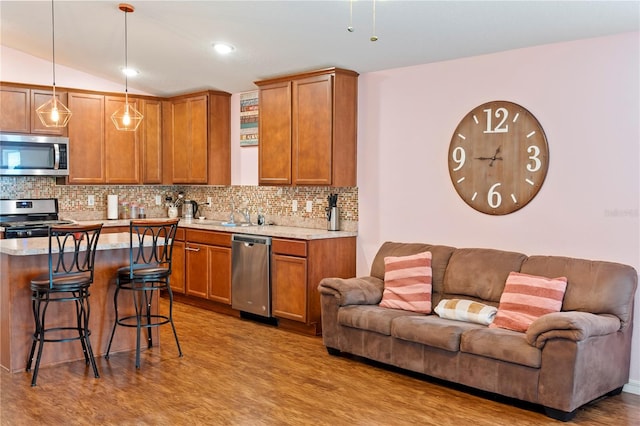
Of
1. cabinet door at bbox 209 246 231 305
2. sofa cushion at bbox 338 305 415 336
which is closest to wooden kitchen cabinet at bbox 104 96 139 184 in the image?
cabinet door at bbox 209 246 231 305

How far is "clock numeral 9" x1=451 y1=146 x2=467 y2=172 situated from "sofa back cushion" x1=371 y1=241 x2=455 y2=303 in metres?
0.65

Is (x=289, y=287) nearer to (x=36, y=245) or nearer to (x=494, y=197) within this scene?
(x=494, y=197)

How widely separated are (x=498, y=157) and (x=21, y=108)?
4903mm

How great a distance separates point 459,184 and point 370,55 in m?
1.29

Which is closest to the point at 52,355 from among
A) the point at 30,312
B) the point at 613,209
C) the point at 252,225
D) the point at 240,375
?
the point at 30,312

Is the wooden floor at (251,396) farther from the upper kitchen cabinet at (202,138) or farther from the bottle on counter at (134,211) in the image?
the bottle on counter at (134,211)

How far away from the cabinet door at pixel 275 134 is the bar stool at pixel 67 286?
2027 millimetres

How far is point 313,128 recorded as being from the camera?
5.57 metres

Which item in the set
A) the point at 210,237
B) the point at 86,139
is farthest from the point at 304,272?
the point at 86,139

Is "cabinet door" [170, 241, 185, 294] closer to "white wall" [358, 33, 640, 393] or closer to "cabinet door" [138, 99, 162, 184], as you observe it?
"cabinet door" [138, 99, 162, 184]

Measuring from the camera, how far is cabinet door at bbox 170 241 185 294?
6.71 metres

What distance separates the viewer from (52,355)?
441 centimetres

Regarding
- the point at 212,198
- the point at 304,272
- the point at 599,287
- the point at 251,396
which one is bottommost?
the point at 251,396

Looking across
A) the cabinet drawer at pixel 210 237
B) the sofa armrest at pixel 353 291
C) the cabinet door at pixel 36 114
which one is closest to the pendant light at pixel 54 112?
the cabinet door at pixel 36 114
